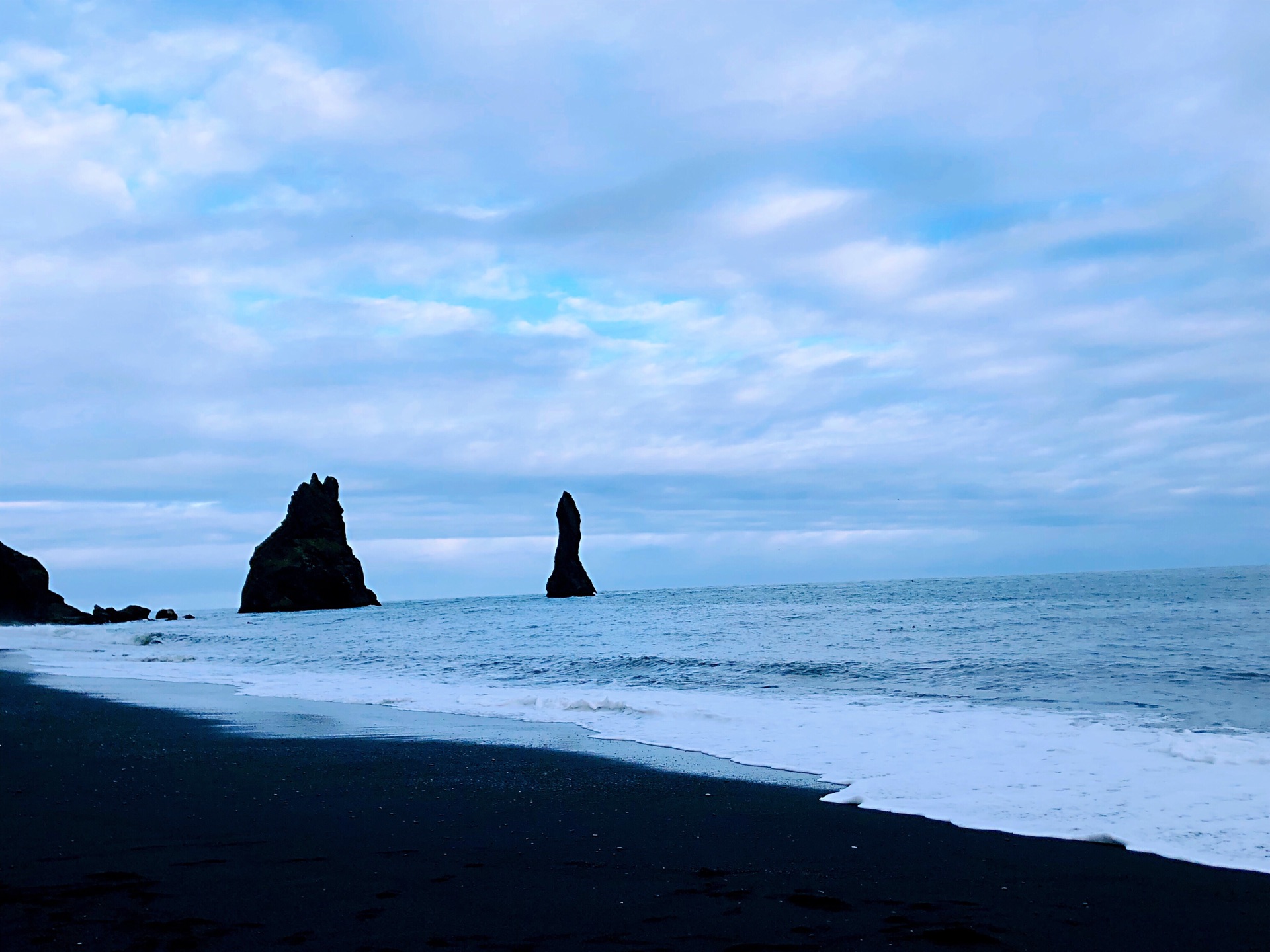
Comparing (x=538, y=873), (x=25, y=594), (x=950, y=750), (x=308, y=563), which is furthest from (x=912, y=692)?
(x=308, y=563)

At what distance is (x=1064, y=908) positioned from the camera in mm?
4785

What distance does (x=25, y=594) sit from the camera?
77062mm

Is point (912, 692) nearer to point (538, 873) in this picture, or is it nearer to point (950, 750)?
point (950, 750)

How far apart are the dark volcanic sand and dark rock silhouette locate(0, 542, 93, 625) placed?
268 ft

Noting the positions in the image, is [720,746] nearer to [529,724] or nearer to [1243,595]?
[529,724]

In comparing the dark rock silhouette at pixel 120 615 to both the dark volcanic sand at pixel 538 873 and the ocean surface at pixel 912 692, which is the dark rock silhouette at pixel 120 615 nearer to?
the ocean surface at pixel 912 692

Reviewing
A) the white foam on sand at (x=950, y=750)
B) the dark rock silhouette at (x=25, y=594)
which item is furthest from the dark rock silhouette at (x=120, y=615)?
the white foam on sand at (x=950, y=750)

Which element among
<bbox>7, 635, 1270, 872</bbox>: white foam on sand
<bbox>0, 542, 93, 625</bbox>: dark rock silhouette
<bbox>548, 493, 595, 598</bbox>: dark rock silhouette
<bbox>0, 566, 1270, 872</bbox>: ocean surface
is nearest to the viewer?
<bbox>7, 635, 1270, 872</bbox>: white foam on sand

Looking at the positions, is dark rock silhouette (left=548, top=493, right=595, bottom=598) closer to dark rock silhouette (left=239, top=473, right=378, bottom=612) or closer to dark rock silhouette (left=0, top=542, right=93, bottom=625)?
dark rock silhouette (left=239, top=473, right=378, bottom=612)

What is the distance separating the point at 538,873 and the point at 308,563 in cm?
9605

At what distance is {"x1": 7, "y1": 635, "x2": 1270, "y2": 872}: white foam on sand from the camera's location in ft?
22.3

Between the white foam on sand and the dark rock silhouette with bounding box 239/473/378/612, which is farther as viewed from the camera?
the dark rock silhouette with bounding box 239/473/378/612

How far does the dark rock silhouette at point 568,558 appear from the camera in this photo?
10656cm

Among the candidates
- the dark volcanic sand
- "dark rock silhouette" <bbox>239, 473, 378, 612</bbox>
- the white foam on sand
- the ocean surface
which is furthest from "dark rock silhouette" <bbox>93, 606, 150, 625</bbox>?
the dark volcanic sand
